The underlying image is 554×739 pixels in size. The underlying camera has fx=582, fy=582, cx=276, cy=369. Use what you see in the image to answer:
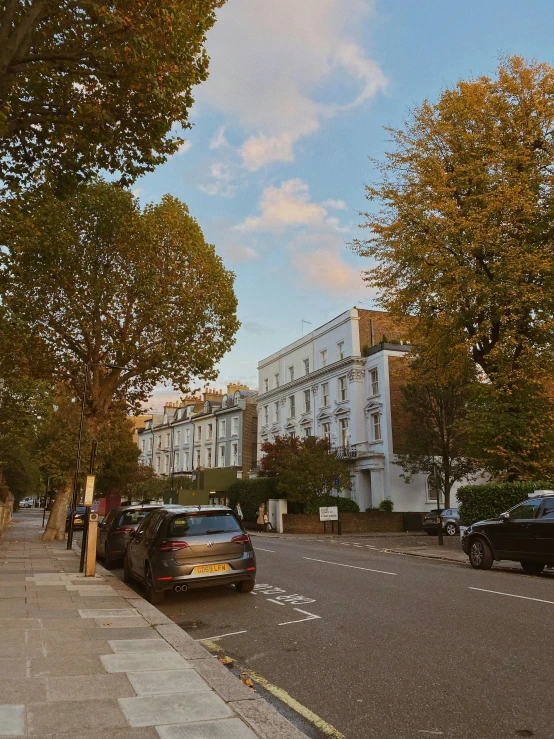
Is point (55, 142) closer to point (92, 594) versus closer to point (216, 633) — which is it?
point (92, 594)

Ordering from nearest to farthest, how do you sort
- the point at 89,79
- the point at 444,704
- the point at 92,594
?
the point at 444,704
the point at 92,594
the point at 89,79

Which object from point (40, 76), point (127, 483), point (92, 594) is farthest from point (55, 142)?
point (127, 483)

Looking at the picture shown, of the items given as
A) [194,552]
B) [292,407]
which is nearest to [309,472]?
[292,407]

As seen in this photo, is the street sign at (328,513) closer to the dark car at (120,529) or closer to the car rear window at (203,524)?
the dark car at (120,529)

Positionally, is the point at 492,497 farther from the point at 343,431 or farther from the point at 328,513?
the point at 343,431

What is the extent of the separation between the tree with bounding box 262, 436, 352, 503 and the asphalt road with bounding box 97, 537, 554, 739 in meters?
22.7

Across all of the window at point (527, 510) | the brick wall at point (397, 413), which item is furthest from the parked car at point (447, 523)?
the window at point (527, 510)

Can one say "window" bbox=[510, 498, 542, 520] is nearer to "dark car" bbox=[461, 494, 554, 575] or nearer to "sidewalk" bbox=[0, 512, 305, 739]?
"dark car" bbox=[461, 494, 554, 575]

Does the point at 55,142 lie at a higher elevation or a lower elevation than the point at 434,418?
higher

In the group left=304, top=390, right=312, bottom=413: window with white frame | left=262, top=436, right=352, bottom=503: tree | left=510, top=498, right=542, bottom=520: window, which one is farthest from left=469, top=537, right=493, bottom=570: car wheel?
left=304, top=390, right=312, bottom=413: window with white frame

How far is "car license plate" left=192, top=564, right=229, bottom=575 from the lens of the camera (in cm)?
956

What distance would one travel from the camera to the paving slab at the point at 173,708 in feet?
13.4

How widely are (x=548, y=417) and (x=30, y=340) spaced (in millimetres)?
19320

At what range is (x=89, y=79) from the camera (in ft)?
36.4
